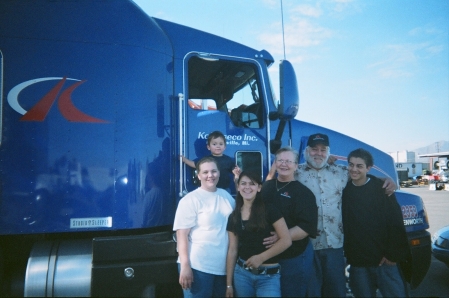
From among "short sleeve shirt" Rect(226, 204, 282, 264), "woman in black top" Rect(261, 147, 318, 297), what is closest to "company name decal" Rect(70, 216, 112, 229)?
"short sleeve shirt" Rect(226, 204, 282, 264)

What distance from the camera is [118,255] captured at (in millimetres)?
2857

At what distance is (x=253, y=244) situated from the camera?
2.45 m

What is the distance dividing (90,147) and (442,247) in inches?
210

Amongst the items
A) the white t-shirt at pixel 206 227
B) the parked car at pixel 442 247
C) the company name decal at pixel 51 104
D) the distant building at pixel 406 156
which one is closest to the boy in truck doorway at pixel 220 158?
the white t-shirt at pixel 206 227

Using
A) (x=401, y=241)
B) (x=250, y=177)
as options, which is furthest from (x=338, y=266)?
(x=250, y=177)

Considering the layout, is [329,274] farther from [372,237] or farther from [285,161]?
[285,161]

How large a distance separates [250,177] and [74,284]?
1.83 meters

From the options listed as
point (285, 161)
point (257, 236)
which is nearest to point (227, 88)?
point (285, 161)

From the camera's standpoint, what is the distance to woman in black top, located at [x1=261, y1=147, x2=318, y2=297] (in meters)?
2.49

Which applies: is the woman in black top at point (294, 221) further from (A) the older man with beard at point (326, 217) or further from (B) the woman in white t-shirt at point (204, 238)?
(B) the woman in white t-shirt at point (204, 238)

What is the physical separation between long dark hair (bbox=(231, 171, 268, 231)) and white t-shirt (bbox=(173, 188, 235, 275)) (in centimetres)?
13

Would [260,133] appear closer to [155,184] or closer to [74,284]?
[155,184]

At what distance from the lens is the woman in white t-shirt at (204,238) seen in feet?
8.37

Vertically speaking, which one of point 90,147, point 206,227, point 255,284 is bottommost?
point 255,284
